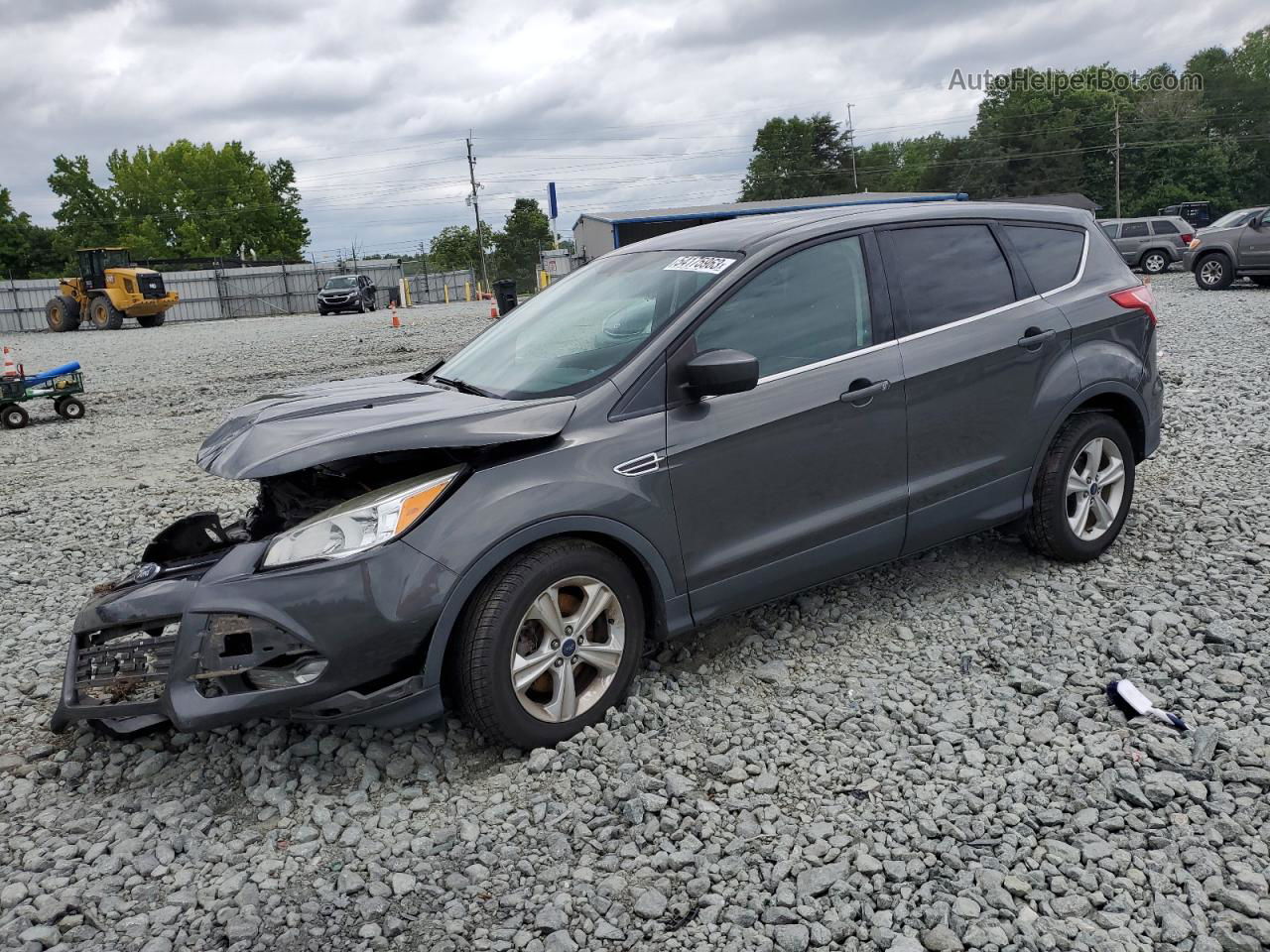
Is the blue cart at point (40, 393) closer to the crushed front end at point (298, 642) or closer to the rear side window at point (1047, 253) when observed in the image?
the crushed front end at point (298, 642)

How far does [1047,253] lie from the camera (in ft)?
15.9

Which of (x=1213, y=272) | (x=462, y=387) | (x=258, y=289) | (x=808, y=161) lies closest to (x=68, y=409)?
(x=462, y=387)

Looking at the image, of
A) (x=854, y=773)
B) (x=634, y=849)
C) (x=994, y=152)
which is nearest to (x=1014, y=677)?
(x=854, y=773)

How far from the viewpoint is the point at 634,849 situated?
301 centimetres

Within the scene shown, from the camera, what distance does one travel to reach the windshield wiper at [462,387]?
4.06m

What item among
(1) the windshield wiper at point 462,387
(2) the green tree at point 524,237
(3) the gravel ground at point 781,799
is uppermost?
(2) the green tree at point 524,237

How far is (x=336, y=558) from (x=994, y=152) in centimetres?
8497

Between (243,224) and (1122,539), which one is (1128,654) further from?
(243,224)

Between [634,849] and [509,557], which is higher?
[509,557]

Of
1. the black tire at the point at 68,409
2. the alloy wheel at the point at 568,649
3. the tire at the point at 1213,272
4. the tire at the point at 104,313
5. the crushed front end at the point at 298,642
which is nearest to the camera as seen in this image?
the crushed front end at the point at 298,642

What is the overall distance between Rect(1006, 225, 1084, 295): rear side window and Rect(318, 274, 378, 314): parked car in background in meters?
36.5

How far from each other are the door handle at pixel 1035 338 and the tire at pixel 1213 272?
18504mm

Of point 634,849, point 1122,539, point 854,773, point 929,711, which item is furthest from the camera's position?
point 1122,539

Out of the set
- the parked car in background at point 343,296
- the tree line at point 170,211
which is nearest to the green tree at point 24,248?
the tree line at point 170,211
